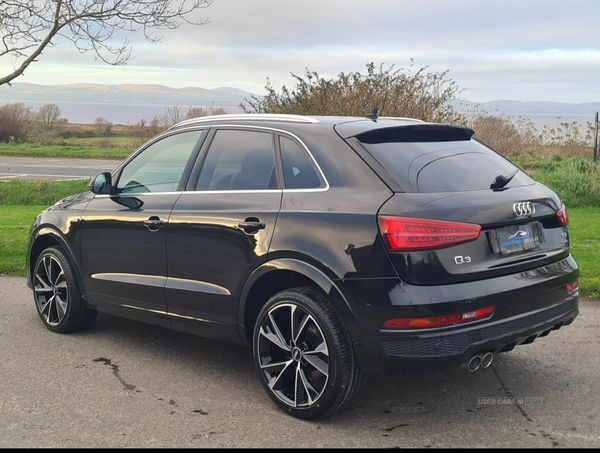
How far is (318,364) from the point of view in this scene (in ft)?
13.5

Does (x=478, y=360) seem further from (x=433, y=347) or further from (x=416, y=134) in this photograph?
(x=416, y=134)

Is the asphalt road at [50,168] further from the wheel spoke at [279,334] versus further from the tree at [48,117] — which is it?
the wheel spoke at [279,334]

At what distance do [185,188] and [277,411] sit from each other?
5.67ft

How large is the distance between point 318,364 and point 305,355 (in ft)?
0.38

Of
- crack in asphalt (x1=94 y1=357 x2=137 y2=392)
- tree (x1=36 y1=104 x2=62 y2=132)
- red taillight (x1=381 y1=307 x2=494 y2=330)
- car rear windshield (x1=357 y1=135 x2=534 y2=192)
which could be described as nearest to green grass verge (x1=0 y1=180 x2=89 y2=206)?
crack in asphalt (x1=94 y1=357 x2=137 y2=392)

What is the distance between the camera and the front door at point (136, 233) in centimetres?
512

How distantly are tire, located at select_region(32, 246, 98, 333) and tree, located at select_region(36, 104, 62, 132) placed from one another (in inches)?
1484

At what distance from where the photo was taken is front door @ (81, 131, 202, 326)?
5.12 m

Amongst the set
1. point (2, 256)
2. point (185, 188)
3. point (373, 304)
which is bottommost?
point (2, 256)

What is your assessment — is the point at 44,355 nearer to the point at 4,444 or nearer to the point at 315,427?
the point at 4,444

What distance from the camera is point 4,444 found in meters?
3.81

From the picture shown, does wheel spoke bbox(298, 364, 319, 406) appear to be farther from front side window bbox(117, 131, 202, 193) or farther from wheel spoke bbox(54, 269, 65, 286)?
wheel spoke bbox(54, 269, 65, 286)

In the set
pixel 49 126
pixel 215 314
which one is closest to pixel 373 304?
pixel 215 314

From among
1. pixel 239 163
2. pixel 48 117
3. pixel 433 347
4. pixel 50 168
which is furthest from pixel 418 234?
pixel 48 117
